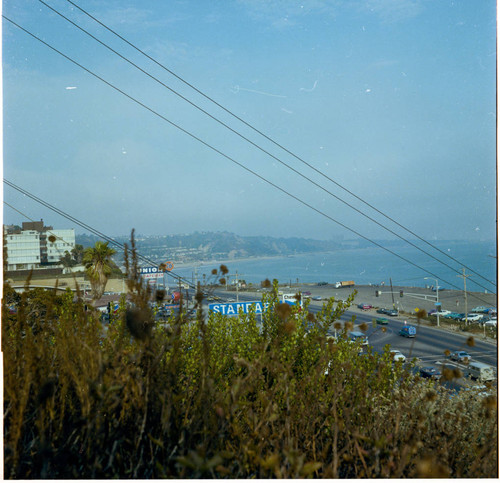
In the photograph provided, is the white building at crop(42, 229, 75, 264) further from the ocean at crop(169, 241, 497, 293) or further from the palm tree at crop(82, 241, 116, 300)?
the ocean at crop(169, 241, 497, 293)

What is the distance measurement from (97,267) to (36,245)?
1.10ft

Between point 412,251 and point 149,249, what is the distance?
1583mm

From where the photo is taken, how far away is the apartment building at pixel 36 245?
197 centimetres

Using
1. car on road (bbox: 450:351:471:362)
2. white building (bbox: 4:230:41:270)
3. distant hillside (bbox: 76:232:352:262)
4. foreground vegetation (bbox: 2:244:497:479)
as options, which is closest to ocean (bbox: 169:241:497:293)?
distant hillside (bbox: 76:232:352:262)

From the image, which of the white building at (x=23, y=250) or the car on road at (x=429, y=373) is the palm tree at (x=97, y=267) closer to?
the white building at (x=23, y=250)

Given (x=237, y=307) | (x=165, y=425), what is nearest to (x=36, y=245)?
(x=237, y=307)

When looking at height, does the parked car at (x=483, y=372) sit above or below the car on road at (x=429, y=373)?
above

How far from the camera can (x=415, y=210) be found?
100 inches

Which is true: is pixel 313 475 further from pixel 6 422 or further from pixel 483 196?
pixel 483 196

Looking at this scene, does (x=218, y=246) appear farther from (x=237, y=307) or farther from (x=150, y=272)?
(x=150, y=272)

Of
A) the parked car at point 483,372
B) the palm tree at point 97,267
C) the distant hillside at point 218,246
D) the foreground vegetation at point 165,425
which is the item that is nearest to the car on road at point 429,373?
the parked car at point 483,372

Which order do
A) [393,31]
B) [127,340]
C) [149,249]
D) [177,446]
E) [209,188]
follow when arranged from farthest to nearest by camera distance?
[209,188], [149,249], [393,31], [127,340], [177,446]

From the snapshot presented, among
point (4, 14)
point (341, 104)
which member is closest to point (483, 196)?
point (341, 104)

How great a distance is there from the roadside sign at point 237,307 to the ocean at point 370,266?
18 centimetres
